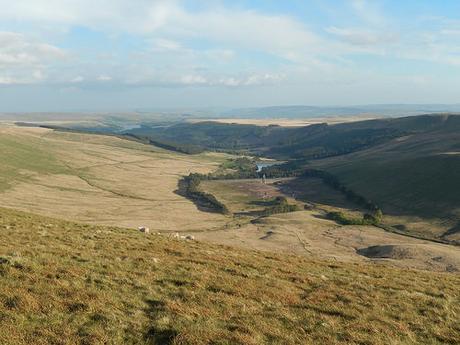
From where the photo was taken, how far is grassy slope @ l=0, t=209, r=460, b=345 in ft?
56.6

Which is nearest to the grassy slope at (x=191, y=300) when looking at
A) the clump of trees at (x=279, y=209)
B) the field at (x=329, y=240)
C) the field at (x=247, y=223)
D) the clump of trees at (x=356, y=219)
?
the field at (x=329, y=240)

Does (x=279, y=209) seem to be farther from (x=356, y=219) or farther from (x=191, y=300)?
(x=191, y=300)

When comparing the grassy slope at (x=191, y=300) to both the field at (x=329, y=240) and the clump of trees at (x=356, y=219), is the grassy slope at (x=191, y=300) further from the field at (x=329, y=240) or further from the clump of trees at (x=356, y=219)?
the clump of trees at (x=356, y=219)

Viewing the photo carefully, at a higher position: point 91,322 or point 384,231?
point 91,322

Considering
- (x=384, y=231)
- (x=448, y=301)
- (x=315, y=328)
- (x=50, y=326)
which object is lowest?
(x=384, y=231)

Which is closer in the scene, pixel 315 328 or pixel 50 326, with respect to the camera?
pixel 50 326

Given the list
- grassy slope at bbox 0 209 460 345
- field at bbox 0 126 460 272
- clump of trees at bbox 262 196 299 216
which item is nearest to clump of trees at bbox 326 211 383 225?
field at bbox 0 126 460 272

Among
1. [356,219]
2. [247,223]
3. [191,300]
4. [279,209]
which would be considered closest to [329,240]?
[247,223]

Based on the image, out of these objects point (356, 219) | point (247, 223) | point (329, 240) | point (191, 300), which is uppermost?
point (191, 300)

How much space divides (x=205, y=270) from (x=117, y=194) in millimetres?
179015

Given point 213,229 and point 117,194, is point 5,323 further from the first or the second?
point 117,194

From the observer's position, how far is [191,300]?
21.5m

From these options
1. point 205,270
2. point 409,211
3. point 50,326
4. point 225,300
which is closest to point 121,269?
point 205,270

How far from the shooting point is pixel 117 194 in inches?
7864
